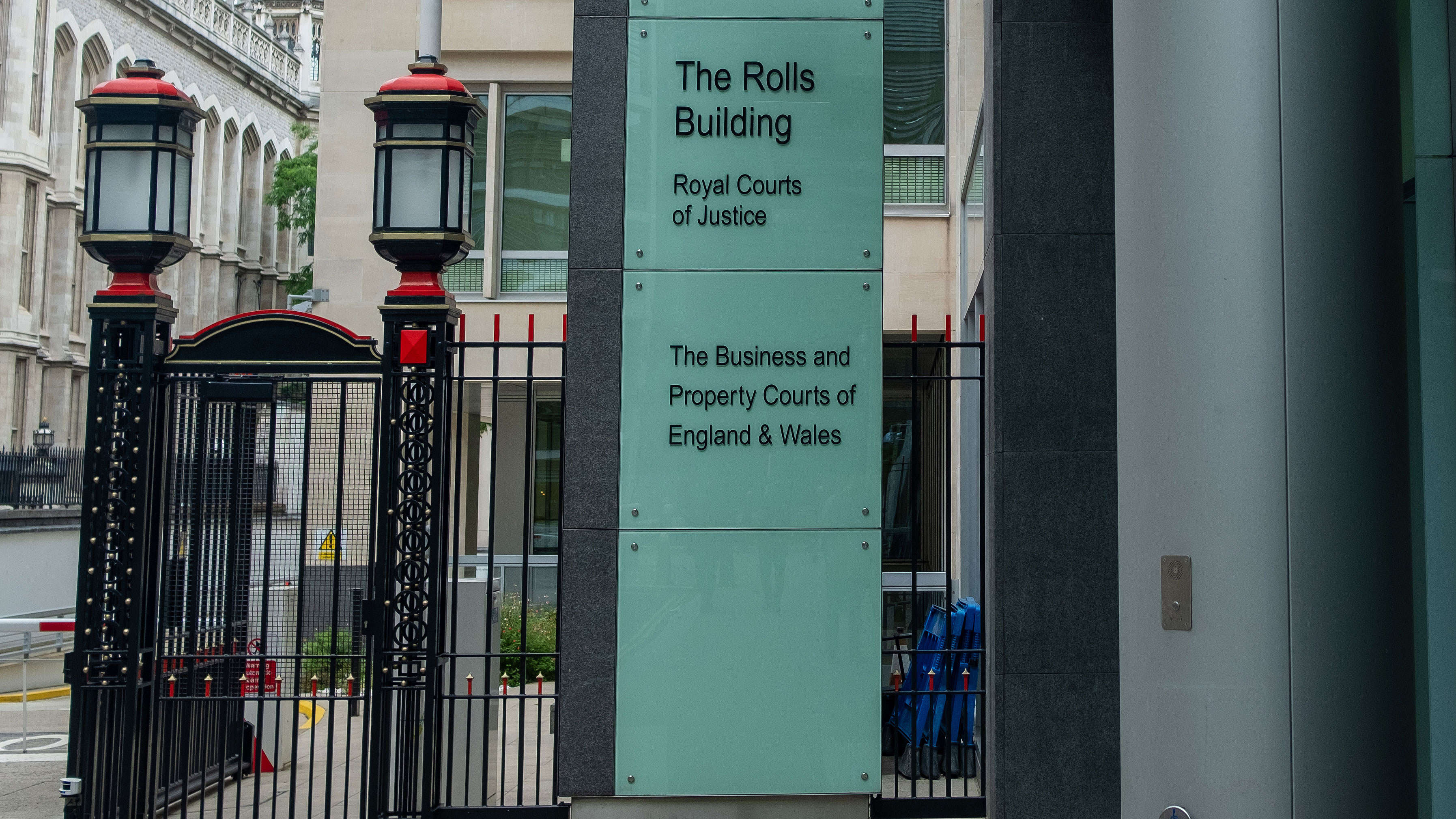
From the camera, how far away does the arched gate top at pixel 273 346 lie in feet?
21.1

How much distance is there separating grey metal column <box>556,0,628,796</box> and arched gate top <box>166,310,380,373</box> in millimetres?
1587

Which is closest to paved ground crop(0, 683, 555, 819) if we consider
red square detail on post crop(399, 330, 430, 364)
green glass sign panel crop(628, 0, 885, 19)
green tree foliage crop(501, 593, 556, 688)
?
green tree foliage crop(501, 593, 556, 688)

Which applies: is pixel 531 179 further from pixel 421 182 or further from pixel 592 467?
pixel 592 467

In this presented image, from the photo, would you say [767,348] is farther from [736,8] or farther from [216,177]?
[216,177]

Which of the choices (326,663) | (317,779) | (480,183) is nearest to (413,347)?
(317,779)

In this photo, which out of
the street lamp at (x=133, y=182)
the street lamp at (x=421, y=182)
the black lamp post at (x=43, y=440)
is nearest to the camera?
the street lamp at (x=421, y=182)

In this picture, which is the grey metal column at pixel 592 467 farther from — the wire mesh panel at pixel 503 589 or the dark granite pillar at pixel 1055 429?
the dark granite pillar at pixel 1055 429

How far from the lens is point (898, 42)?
14453mm

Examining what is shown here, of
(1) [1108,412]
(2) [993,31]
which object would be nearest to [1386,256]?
(1) [1108,412]

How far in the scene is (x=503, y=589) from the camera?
46.2 ft

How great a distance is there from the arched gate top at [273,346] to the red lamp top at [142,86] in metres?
1.37

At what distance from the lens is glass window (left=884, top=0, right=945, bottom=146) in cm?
1416

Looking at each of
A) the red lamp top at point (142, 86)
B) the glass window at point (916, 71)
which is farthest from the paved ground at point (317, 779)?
the glass window at point (916, 71)

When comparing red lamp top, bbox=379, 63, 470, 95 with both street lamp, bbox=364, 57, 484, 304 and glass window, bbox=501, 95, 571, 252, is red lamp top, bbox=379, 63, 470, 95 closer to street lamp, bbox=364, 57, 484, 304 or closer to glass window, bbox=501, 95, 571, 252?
street lamp, bbox=364, 57, 484, 304
